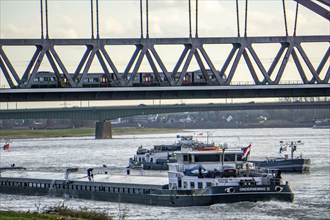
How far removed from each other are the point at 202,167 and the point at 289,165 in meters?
38.9

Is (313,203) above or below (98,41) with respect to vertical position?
below

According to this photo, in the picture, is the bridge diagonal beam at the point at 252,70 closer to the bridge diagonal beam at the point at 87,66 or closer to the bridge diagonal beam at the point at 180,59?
the bridge diagonal beam at the point at 180,59

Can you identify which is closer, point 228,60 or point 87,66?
point 87,66

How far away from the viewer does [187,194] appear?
78.8 metres

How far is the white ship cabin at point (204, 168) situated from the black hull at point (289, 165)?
109 feet

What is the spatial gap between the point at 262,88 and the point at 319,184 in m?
16.0

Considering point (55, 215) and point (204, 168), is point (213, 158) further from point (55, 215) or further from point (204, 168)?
point (55, 215)

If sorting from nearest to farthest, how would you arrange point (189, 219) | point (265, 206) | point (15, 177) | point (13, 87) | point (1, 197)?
point (189, 219)
point (265, 206)
point (13, 87)
point (1, 197)
point (15, 177)

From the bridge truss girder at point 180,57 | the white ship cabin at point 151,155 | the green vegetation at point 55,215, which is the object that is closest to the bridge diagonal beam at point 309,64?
the bridge truss girder at point 180,57

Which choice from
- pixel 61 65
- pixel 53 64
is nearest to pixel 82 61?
pixel 53 64

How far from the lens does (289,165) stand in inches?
4658

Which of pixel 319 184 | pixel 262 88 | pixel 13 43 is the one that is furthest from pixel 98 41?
pixel 319 184

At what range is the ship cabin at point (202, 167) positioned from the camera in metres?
79.3

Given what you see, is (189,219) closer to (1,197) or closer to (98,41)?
(98,41)
